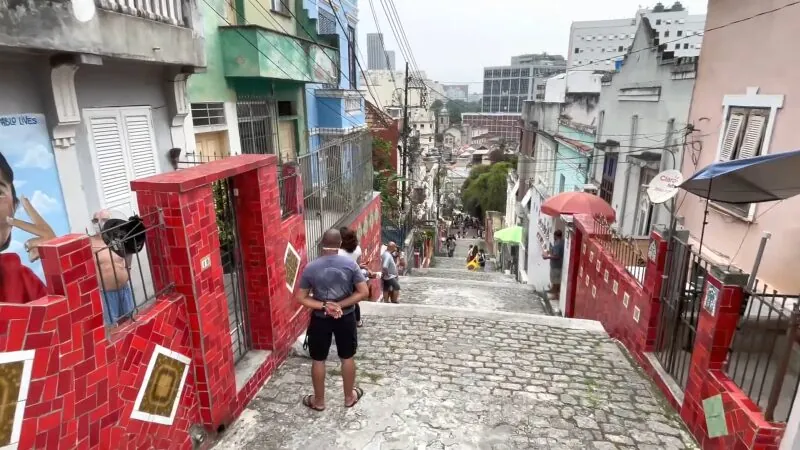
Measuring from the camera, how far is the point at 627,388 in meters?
4.52

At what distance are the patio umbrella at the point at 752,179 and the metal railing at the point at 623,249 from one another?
1256 millimetres

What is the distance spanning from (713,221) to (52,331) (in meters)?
8.29

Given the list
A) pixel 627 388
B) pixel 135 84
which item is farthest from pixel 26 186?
pixel 627 388

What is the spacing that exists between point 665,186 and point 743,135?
1.34m

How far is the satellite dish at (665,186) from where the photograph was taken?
6395mm

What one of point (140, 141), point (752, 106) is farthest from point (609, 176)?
point (140, 141)

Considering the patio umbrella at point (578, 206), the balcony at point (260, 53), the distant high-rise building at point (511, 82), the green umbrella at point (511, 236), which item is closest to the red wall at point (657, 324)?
the patio umbrella at point (578, 206)

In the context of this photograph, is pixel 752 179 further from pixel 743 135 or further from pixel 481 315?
pixel 481 315

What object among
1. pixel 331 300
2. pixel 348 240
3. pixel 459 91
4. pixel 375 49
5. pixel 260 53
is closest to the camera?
pixel 331 300

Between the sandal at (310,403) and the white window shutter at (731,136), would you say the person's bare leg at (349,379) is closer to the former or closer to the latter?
the sandal at (310,403)

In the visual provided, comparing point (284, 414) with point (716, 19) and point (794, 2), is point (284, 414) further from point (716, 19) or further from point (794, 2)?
point (716, 19)

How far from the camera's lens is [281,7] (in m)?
10.8

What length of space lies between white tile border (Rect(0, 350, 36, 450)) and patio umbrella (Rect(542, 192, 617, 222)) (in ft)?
27.8

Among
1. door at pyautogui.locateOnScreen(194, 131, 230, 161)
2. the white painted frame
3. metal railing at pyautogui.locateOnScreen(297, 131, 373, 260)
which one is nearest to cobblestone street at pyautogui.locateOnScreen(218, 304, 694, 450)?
metal railing at pyautogui.locateOnScreen(297, 131, 373, 260)
